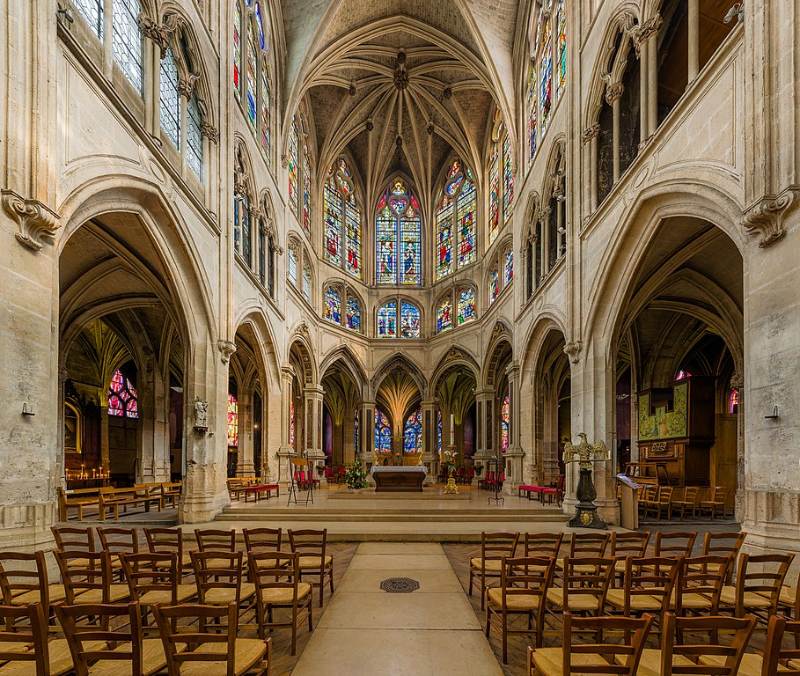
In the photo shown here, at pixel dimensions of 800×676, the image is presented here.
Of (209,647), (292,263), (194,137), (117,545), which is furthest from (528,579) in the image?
(292,263)

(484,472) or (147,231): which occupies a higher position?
(147,231)

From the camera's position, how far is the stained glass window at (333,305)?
31.7 meters

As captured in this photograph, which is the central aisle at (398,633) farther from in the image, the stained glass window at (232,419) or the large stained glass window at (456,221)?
the large stained glass window at (456,221)

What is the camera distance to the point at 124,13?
1139 centimetres

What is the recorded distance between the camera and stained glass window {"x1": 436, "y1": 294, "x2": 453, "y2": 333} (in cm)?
3319

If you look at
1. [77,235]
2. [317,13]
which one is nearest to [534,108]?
[317,13]

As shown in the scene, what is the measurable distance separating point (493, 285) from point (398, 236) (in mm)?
9035

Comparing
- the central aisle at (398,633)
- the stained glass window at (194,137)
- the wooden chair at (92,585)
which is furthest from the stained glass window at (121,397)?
the wooden chair at (92,585)

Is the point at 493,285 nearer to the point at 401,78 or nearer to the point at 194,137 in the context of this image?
the point at 401,78

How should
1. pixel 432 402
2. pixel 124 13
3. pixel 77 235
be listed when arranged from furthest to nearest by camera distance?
pixel 432 402
pixel 77 235
pixel 124 13

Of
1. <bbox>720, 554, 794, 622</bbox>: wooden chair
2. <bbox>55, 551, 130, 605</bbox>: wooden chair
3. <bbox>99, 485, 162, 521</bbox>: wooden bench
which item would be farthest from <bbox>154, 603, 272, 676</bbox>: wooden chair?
<bbox>99, 485, 162, 521</bbox>: wooden bench

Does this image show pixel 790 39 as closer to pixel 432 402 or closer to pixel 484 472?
pixel 484 472

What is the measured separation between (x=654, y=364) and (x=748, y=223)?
1544 centimetres

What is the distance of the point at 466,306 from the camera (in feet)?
105
